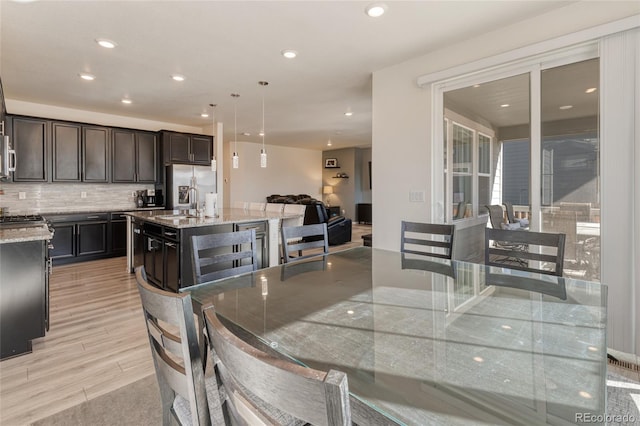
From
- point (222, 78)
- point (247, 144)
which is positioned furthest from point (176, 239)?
point (247, 144)

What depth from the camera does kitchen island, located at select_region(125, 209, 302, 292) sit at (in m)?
3.33

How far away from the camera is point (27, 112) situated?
17.1ft

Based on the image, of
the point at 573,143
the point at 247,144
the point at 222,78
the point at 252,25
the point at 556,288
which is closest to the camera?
the point at 556,288

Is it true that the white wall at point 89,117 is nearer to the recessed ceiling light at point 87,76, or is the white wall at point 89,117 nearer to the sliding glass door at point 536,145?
the recessed ceiling light at point 87,76

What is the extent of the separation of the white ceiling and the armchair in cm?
249

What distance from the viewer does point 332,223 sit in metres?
6.93

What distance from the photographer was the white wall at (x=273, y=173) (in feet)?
31.4

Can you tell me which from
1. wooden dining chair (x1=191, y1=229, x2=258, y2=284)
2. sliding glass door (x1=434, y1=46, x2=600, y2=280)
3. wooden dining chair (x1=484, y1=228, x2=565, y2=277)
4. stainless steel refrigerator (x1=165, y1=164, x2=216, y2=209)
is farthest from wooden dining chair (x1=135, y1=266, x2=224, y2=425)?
stainless steel refrigerator (x1=165, y1=164, x2=216, y2=209)

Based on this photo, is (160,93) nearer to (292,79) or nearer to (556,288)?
(292,79)

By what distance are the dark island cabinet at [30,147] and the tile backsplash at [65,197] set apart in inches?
12.3

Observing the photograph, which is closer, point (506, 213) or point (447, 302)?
point (447, 302)

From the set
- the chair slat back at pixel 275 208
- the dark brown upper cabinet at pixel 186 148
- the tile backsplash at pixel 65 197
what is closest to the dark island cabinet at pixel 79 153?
the tile backsplash at pixel 65 197

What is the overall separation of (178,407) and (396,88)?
11.6 feet

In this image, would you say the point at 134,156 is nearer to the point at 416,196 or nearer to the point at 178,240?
the point at 178,240
